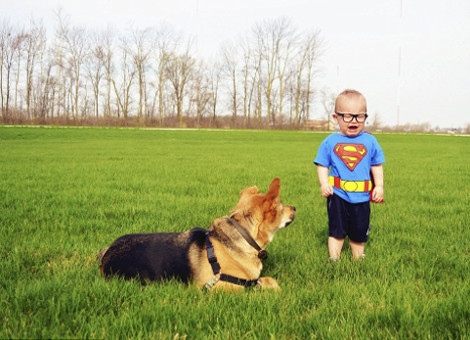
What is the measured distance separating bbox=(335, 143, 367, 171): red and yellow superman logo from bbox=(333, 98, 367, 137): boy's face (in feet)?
0.51

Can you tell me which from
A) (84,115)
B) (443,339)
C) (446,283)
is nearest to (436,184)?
(446,283)

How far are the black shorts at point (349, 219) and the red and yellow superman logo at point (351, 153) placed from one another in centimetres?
44

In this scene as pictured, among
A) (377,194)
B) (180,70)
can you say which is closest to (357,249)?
(377,194)

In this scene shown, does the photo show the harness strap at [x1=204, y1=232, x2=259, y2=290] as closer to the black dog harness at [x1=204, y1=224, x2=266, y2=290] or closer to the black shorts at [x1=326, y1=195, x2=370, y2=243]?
the black dog harness at [x1=204, y1=224, x2=266, y2=290]

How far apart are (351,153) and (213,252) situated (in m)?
2.08

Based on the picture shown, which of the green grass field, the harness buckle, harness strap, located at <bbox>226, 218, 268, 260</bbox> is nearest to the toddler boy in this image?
the green grass field

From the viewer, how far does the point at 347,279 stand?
10.8 ft

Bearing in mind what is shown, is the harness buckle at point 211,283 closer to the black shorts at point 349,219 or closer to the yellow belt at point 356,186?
the black shorts at point 349,219

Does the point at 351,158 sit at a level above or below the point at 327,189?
above

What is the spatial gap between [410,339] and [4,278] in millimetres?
3533

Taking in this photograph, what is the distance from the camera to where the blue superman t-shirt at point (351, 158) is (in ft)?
12.6

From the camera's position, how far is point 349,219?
3.96 m

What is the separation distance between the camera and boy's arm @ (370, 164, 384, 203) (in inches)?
152

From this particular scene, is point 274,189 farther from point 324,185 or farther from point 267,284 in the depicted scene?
point 324,185
